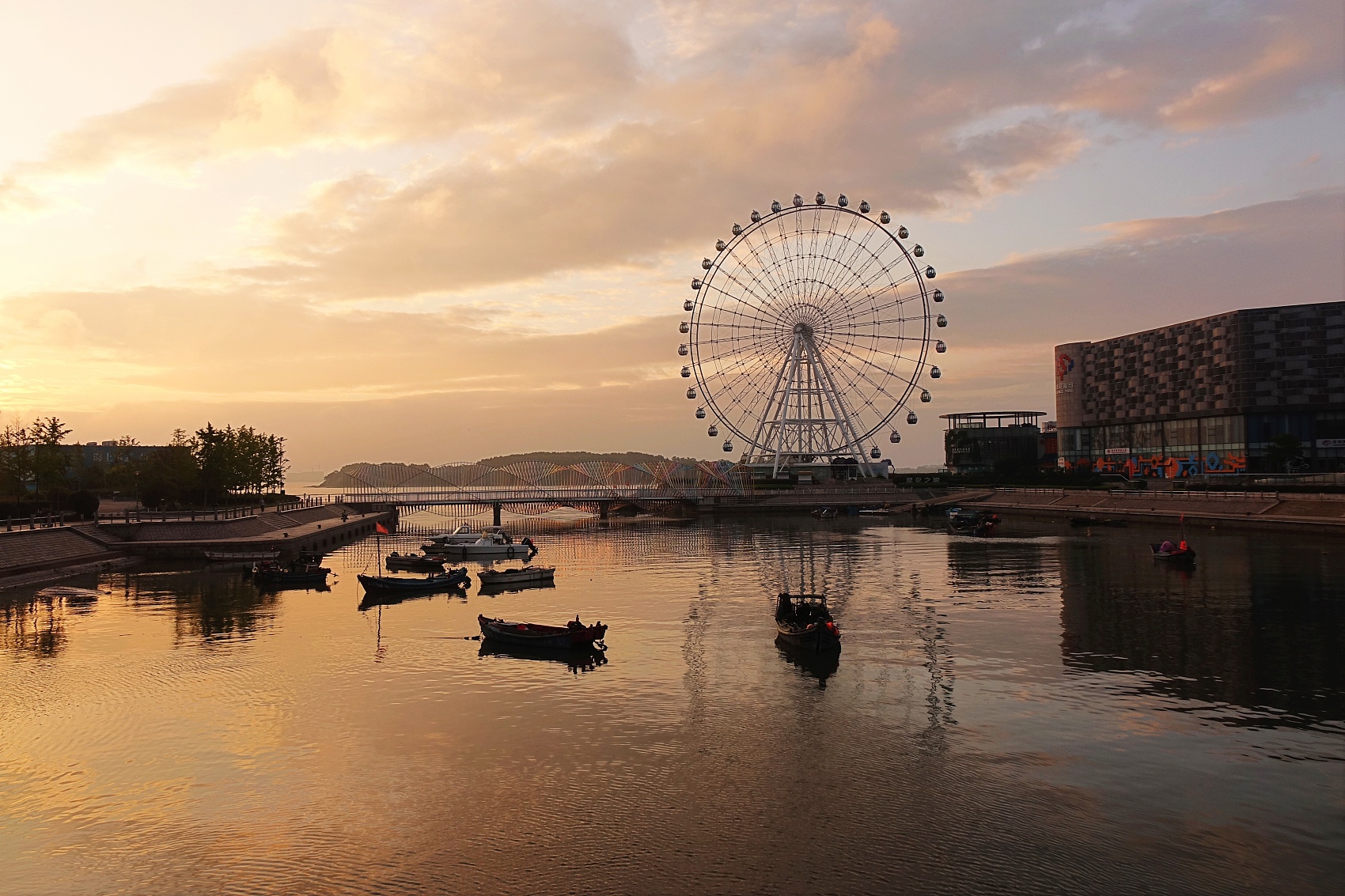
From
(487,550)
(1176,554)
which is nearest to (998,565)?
(1176,554)

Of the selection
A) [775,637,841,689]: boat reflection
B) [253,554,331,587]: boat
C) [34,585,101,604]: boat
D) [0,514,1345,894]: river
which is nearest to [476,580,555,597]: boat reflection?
[0,514,1345,894]: river

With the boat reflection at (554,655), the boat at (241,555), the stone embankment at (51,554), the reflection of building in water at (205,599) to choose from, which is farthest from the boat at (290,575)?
the boat reflection at (554,655)

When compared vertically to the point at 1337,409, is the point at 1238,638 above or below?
below

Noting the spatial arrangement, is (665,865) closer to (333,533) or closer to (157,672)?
(157,672)

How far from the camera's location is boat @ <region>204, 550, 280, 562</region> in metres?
96.7

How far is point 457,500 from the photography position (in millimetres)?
160375

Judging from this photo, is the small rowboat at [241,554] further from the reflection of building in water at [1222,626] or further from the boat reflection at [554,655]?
the reflection of building in water at [1222,626]

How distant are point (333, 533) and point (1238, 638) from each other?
10705 cm

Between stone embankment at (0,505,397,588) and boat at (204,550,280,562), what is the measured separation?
21.9 inches

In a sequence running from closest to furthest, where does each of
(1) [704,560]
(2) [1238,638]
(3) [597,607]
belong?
(2) [1238,638]
(3) [597,607]
(1) [704,560]

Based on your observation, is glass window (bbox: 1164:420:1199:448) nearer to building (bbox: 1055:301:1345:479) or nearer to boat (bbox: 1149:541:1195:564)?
building (bbox: 1055:301:1345:479)

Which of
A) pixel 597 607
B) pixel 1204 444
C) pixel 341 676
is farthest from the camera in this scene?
pixel 1204 444

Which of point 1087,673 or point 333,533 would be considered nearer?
point 1087,673

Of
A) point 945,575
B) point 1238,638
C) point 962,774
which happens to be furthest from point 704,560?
point 962,774
